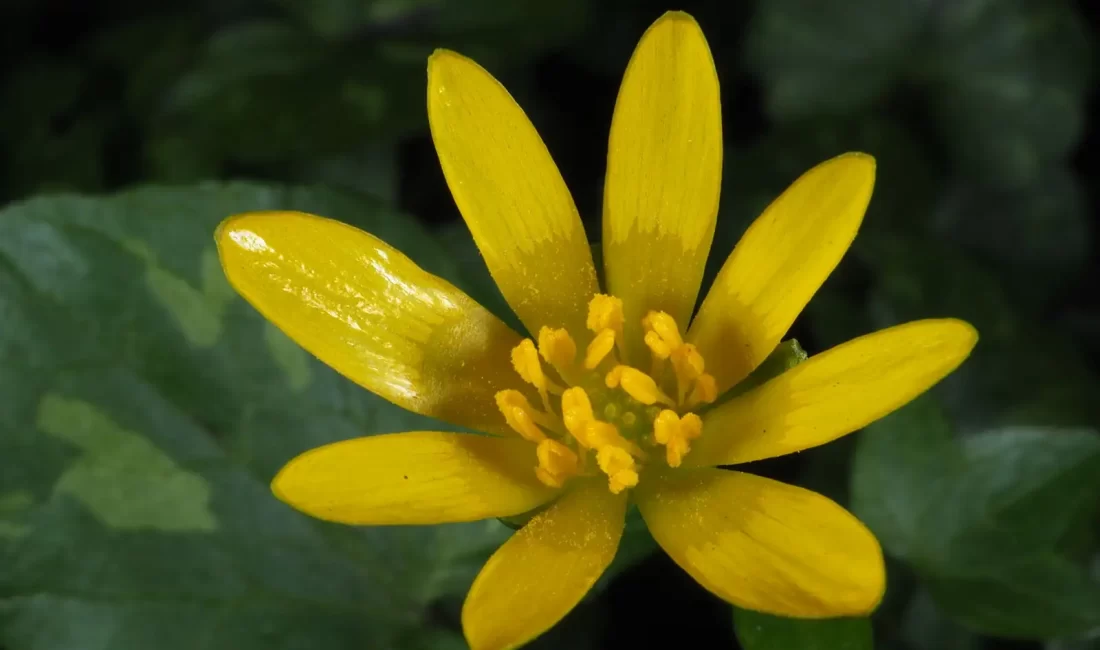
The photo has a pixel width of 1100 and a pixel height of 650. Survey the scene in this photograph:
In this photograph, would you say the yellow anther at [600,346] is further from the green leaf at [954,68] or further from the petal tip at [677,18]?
the green leaf at [954,68]

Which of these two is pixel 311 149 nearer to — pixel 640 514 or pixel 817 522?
pixel 640 514

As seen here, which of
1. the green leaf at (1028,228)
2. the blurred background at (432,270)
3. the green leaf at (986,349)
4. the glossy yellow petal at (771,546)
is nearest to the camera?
the glossy yellow petal at (771,546)

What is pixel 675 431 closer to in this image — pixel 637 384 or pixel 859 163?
pixel 637 384

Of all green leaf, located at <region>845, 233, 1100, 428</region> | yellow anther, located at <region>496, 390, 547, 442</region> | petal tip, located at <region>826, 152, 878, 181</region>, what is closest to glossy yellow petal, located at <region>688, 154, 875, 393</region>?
petal tip, located at <region>826, 152, 878, 181</region>

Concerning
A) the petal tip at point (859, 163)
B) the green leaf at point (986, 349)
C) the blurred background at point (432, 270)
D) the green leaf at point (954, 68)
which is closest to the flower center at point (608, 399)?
the blurred background at point (432, 270)

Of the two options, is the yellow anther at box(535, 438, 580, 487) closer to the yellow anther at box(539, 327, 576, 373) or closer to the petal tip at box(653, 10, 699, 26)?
the yellow anther at box(539, 327, 576, 373)

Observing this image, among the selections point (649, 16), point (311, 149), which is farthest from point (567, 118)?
point (311, 149)

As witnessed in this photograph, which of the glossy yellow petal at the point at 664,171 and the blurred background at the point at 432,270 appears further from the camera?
the blurred background at the point at 432,270
